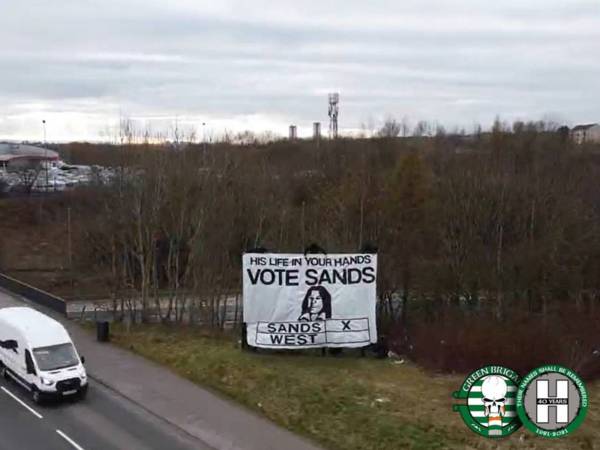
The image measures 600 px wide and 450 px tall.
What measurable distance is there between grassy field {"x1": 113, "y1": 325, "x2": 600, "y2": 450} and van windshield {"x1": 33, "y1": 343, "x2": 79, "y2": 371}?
343cm

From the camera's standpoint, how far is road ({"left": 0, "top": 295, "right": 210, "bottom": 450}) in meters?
16.8

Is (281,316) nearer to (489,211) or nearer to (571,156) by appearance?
(489,211)

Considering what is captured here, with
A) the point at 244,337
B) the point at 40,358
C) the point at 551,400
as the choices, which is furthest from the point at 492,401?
the point at 40,358

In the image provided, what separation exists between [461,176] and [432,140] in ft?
109

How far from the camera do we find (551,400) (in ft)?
47.8

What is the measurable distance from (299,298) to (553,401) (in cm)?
935

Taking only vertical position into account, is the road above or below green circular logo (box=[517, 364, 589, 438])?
below

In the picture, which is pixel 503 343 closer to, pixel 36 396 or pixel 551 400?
pixel 551 400

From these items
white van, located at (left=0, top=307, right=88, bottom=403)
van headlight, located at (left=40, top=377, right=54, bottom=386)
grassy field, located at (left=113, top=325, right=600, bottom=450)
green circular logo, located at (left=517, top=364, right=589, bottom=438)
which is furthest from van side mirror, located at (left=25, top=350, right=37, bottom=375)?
green circular logo, located at (left=517, top=364, right=589, bottom=438)

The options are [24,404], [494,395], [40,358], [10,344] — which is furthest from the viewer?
[10,344]

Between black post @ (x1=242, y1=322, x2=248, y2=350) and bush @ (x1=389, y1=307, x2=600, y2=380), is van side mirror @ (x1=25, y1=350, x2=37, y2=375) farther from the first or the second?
bush @ (x1=389, y1=307, x2=600, y2=380)

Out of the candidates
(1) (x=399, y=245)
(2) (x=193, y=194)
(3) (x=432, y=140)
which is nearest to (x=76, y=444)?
(2) (x=193, y=194)

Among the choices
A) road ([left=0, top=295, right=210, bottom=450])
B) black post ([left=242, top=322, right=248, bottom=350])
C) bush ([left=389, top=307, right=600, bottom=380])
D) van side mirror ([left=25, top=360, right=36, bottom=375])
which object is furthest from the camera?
bush ([left=389, top=307, right=600, bottom=380])

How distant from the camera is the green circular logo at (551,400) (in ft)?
46.6
